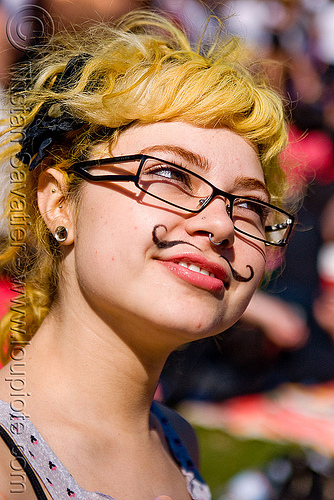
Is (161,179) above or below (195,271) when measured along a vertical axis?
above

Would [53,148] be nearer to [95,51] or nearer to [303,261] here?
[95,51]

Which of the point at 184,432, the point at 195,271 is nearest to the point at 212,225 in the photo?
the point at 195,271

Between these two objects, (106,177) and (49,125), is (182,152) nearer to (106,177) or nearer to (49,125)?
(106,177)

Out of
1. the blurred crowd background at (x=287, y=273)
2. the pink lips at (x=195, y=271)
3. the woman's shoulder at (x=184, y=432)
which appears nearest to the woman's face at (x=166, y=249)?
the pink lips at (x=195, y=271)

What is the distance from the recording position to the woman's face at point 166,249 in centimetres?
129

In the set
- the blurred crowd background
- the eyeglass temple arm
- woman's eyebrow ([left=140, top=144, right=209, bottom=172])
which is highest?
woman's eyebrow ([left=140, top=144, right=209, bottom=172])

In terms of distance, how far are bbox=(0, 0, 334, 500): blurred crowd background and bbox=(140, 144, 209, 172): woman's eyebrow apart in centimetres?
146

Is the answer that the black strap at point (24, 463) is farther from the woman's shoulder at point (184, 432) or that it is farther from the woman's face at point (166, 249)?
the woman's shoulder at point (184, 432)

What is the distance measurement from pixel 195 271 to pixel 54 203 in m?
0.48

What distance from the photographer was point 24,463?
115 centimetres

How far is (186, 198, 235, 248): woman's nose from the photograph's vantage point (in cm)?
134

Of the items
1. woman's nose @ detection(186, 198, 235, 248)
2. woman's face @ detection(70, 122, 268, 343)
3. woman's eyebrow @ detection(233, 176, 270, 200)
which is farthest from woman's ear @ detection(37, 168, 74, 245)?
→ woman's eyebrow @ detection(233, 176, 270, 200)

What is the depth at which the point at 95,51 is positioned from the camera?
1638 millimetres

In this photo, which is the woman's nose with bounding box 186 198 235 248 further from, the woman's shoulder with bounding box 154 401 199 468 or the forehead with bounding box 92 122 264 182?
the woman's shoulder with bounding box 154 401 199 468
